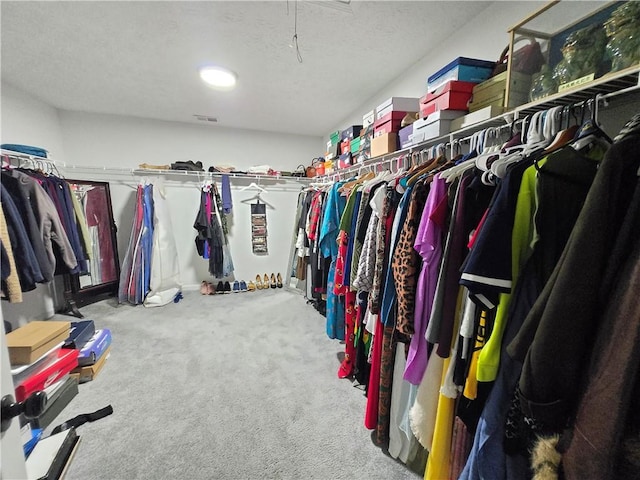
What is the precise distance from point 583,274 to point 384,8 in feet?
5.92

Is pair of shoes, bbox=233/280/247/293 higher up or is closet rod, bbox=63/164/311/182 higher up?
closet rod, bbox=63/164/311/182

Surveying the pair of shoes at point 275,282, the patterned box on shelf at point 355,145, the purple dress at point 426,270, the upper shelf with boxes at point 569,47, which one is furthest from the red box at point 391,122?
the pair of shoes at point 275,282

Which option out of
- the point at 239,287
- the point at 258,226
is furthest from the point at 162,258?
the point at 258,226

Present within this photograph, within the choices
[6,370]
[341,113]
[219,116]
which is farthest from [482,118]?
[219,116]

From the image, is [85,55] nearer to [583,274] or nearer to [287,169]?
[287,169]

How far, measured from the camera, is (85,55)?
A: 81.1 inches

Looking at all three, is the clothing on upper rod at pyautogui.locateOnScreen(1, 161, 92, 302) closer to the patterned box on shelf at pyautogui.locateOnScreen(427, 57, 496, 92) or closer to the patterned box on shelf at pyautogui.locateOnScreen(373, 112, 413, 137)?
the patterned box on shelf at pyautogui.locateOnScreen(373, 112, 413, 137)

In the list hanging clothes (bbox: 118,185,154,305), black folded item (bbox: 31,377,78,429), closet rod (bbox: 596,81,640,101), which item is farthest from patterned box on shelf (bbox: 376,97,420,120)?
hanging clothes (bbox: 118,185,154,305)

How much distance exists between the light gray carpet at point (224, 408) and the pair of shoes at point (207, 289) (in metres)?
0.97

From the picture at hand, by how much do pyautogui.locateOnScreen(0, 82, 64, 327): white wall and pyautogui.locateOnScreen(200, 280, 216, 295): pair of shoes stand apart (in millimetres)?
1537

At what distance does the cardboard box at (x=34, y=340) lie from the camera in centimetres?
142

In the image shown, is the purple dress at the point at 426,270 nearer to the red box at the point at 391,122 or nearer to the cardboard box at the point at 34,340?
the red box at the point at 391,122

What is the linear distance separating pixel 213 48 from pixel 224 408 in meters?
2.53

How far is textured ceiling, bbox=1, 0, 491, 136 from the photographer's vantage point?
5.26 feet
